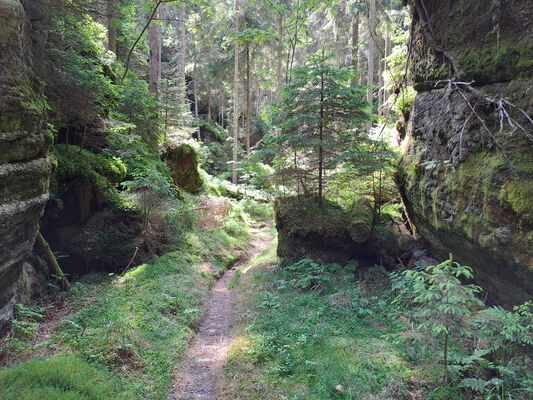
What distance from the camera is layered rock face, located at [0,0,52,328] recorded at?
4.68m

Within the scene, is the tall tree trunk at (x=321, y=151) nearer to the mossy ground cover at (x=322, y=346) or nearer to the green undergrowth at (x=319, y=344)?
the green undergrowth at (x=319, y=344)

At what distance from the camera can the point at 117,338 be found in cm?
541

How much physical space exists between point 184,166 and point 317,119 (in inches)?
353

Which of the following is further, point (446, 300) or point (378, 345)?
point (378, 345)

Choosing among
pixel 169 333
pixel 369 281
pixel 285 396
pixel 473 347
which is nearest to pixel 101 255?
pixel 169 333

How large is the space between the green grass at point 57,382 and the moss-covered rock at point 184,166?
36.4 feet

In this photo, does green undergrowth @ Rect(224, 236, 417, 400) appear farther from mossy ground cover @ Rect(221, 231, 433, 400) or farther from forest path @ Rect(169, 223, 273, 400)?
forest path @ Rect(169, 223, 273, 400)

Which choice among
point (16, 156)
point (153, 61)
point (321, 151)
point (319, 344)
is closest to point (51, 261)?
point (16, 156)

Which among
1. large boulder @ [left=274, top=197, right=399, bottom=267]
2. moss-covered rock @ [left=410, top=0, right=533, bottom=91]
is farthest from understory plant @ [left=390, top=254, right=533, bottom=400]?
large boulder @ [left=274, top=197, right=399, bottom=267]

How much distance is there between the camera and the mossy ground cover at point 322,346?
4680mm

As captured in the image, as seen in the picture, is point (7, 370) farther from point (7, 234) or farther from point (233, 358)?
point (233, 358)

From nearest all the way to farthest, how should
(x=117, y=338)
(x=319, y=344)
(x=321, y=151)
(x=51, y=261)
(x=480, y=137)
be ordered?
(x=480, y=137), (x=117, y=338), (x=319, y=344), (x=51, y=261), (x=321, y=151)

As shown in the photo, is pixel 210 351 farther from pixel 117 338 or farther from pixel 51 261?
pixel 51 261

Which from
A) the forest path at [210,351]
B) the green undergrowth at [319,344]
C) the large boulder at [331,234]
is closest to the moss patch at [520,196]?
the green undergrowth at [319,344]
